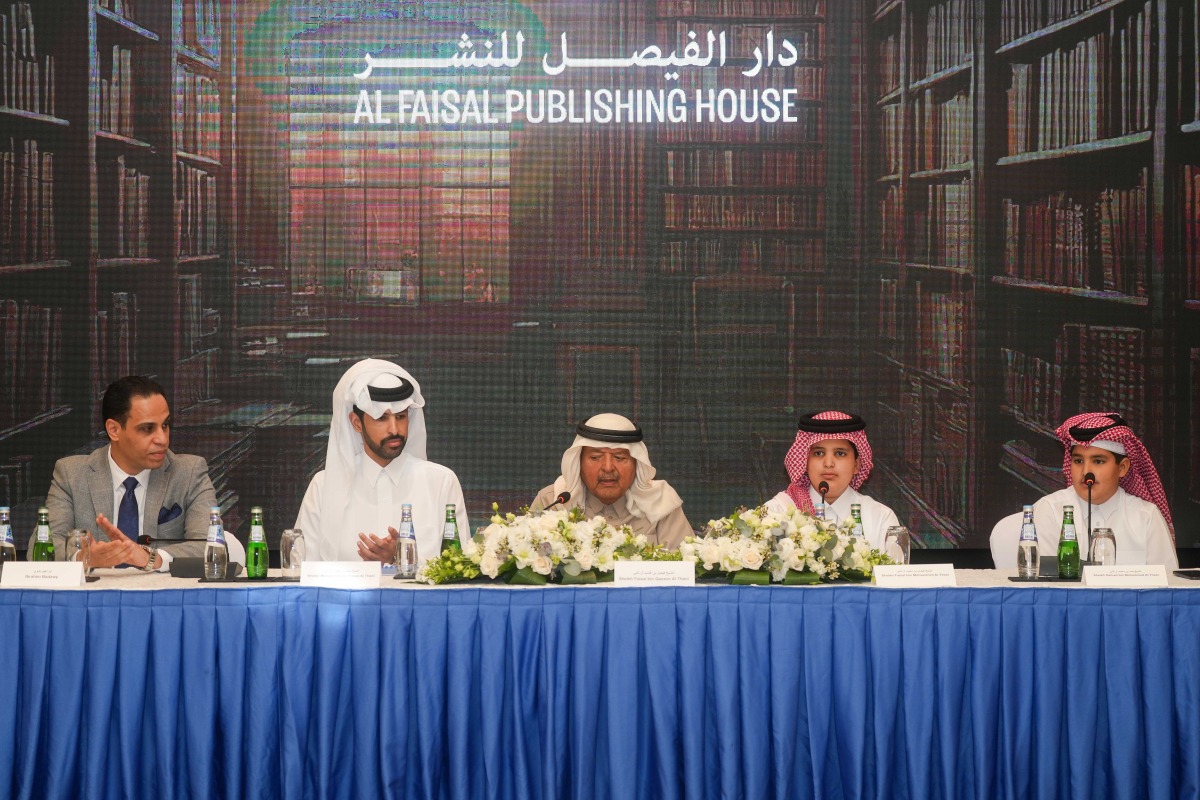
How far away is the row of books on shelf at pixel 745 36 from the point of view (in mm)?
5402

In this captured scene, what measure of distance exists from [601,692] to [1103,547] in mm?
1350

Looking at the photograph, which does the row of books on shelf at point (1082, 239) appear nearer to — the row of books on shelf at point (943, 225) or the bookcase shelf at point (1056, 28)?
the row of books on shelf at point (943, 225)

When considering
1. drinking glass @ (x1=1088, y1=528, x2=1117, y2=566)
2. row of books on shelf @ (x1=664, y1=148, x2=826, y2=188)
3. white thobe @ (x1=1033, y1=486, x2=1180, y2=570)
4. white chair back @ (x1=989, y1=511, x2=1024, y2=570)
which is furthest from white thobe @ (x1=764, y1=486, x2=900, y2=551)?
row of books on shelf @ (x1=664, y1=148, x2=826, y2=188)

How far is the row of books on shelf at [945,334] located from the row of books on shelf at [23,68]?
3573 mm

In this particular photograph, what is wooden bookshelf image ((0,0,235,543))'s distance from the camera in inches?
210

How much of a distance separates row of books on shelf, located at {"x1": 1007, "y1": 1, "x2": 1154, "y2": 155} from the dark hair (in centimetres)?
344

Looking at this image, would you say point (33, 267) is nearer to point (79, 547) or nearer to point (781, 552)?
point (79, 547)

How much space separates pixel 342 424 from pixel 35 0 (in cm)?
254

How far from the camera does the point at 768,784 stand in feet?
9.76

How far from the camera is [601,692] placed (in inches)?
118

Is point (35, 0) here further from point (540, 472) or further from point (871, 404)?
point (871, 404)

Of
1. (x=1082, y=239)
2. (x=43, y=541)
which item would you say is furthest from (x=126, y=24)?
(x=1082, y=239)

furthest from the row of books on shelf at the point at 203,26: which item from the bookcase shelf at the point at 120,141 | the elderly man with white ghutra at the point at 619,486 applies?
the elderly man with white ghutra at the point at 619,486

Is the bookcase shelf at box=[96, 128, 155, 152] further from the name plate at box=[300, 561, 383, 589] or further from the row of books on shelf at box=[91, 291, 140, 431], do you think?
the name plate at box=[300, 561, 383, 589]
